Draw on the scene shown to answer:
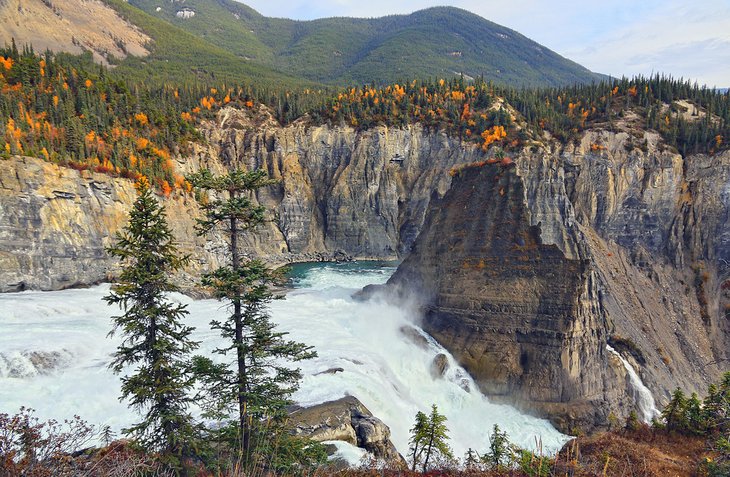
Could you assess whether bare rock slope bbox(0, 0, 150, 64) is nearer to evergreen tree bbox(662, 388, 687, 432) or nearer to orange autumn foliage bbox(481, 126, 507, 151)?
orange autumn foliage bbox(481, 126, 507, 151)

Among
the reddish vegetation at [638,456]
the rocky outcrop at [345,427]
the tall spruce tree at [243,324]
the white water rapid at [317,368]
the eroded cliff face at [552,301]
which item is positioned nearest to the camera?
the reddish vegetation at [638,456]

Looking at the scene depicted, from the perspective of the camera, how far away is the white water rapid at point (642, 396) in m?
28.0

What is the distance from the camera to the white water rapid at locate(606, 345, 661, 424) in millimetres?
27992

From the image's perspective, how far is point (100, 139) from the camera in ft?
171

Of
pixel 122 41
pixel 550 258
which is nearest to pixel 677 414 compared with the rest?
pixel 550 258

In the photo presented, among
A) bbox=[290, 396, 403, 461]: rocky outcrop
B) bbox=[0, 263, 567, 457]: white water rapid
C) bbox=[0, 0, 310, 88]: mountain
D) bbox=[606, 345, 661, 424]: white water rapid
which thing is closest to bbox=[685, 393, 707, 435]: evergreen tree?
bbox=[0, 263, 567, 457]: white water rapid

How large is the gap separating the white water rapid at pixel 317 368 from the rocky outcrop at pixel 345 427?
125 cm

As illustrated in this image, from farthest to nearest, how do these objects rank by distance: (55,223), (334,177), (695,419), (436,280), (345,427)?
(334,177)
(55,223)
(436,280)
(345,427)
(695,419)

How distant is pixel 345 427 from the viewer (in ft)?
62.5

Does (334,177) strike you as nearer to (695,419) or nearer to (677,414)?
(677,414)

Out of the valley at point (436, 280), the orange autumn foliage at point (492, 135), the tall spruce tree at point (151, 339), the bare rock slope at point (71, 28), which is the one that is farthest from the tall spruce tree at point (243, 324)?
the bare rock slope at point (71, 28)

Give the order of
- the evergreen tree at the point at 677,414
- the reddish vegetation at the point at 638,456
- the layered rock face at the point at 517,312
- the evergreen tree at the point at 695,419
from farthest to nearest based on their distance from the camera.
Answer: the layered rock face at the point at 517,312 < the evergreen tree at the point at 677,414 < the evergreen tree at the point at 695,419 < the reddish vegetation at the point at 638,456

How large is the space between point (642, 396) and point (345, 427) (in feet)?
68.2

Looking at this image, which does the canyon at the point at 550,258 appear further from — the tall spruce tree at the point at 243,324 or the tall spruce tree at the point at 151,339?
the tall spruce tree at the point at 151,339
